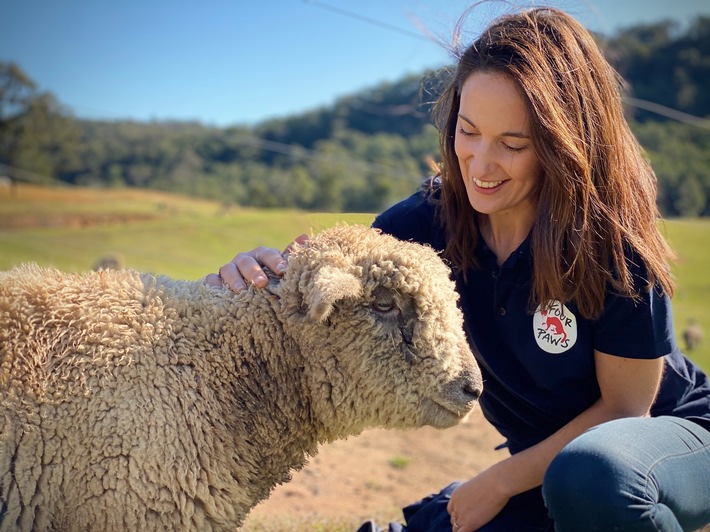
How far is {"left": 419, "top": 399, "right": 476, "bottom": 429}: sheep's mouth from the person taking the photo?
3182 millimetres

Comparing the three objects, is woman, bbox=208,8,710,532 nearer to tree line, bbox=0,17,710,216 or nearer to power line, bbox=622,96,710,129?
power line, bbox=622,96,710,129

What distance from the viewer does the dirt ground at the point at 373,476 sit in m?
5.13

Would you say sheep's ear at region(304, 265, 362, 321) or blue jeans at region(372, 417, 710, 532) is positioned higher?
sheep's ear at region(304, 265, 362, 321)

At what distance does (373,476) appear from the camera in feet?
21.9

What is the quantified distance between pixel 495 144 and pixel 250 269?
4.65 feet

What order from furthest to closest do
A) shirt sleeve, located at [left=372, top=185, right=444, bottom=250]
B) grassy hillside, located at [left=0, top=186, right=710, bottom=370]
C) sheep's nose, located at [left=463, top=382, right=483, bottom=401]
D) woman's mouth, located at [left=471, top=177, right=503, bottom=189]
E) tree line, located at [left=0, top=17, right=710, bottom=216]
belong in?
tree line, located at [left=0, top=17, right=710, bottom=216] → grassy hillside, located at [left=0, top=186, right=710, bottom=370] → shirt sleeve, located at [left=372, top=185, right=444, bottom=250] → woman's mouth, located at [left=471, top=177, right=503, bottom=189] → sheep's nose, located at [left=463, top=382, right=483, bottom=401]

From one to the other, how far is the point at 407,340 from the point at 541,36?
165cm

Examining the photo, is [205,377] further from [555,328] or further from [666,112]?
[666,112]

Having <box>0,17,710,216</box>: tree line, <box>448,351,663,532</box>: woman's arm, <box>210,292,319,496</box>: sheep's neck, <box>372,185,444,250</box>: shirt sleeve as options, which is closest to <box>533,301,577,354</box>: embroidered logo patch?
<box>448,351,663,532</box>: woman's arm

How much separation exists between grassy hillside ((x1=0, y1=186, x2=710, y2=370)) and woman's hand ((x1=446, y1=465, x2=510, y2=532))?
1441 cm

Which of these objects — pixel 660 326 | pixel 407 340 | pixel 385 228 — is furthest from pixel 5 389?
pixel 660 326

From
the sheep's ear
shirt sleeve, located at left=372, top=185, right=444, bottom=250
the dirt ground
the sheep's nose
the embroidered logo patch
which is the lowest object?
the dirt ground

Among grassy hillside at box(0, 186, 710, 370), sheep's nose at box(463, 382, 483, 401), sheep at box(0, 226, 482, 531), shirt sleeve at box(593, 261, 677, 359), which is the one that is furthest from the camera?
grassy hillside at box(0, 186, 710, 370)

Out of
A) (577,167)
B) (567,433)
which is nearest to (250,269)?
(577,167)
